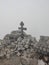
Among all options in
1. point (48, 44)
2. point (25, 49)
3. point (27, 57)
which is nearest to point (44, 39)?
point (48, 44)

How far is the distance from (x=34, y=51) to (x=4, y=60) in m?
1.21

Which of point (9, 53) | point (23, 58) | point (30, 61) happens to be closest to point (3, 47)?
point (9, 53)

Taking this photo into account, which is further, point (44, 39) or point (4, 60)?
point (44, 39)

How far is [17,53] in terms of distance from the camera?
459 centimetres

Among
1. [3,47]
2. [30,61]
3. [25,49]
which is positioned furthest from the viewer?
[3,47]

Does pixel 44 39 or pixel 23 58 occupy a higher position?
pixel 44 39

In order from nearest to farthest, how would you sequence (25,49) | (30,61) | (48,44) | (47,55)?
(30,61)
(47,55)
(48,44)
(25,49)

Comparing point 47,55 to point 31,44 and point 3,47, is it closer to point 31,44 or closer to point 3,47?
point 31,44

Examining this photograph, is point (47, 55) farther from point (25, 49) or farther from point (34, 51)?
point (25, 49)

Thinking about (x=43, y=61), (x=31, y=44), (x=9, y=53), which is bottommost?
(x=43, y=61)

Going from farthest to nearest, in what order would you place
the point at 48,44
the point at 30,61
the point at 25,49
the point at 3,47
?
1. the point at 3,47
2. the point at 25,49
3. the point at 48,44
4. the point at 30,61

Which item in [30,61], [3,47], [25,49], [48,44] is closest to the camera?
[30,61]

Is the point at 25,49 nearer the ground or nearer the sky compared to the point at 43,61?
nearer the sky

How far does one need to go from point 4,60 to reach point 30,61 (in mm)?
969
